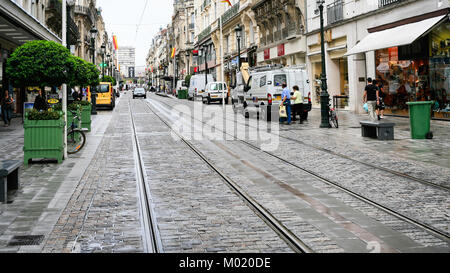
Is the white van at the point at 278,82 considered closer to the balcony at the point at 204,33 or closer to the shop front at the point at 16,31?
the shop front at the point at 16,31

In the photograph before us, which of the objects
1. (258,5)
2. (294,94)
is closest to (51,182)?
(294,94)

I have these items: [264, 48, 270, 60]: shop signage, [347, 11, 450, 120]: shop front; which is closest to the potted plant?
[347, 11, 450, 120]: shop front

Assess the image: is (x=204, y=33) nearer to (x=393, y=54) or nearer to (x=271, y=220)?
(x=393, y=54)

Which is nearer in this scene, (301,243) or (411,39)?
(301,243)

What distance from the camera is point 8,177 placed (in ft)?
25.7

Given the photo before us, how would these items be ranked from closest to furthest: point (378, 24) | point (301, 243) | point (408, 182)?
point (301, 243)
point (408, 182)
point (378, 24)

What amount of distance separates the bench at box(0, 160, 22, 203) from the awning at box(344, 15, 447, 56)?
13904 mm

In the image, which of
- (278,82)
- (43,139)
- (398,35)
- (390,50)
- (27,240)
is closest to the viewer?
(27,240)

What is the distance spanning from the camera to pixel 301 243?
4973 millimetres

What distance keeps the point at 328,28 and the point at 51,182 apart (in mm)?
23125

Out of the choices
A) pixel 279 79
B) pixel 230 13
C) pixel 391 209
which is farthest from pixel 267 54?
pixel 391 209

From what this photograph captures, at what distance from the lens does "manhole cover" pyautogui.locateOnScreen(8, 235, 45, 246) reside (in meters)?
5.08

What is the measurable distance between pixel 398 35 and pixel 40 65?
528 inches
